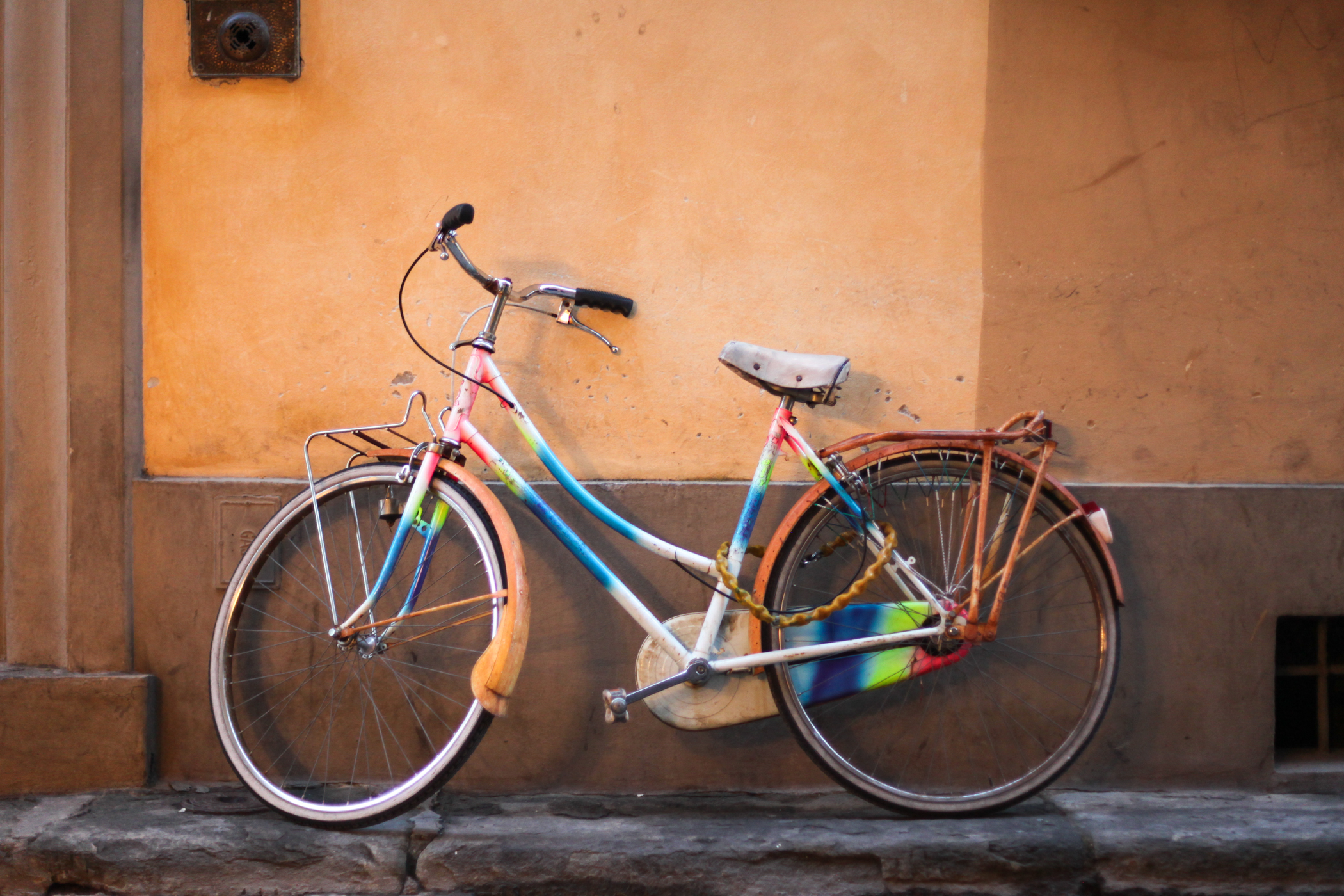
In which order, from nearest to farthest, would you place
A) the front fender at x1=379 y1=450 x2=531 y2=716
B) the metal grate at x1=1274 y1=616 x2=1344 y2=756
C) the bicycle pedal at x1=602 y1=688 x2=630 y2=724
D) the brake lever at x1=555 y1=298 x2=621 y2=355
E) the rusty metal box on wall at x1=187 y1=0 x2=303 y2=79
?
1. the front fender at x1=379 y1=450 x2=531 y2=716
2. the bicycle pedal at x1=602 y1=688 x2=630 y2=724
3. the brake lever at x1=555 y1=298 x2=621 y2=355
4. the rusty metal box on wall at x1=187 y1=0 x2=303 y2=79
5. the metal grate at x1=1274 y1=616 x2=1344 y2=756

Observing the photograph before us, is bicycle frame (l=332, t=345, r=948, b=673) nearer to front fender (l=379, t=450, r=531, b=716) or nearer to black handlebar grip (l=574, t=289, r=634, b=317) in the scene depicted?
front fender (l=379, t=450, r=531, b=716)

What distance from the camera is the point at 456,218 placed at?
96.1 inches

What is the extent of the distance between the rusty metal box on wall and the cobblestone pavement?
220 cm

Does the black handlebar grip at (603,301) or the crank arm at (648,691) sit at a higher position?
the black handlebar grip at (603,301)

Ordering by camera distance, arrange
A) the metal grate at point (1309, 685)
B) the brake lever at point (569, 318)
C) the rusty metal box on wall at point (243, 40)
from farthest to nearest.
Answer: the metal grate at point (1309, 685), the rusty metal box on wall at point (243, 40), the brake lever at point (569, 318)

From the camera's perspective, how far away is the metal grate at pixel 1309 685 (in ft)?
9.61

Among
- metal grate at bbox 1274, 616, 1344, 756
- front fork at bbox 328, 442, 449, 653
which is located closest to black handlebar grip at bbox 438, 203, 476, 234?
front fork at bbox 328, 442, 449, 653

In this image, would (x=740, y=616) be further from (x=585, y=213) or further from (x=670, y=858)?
(x=585, y=213)

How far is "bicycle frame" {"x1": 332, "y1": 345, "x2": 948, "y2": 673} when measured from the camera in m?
2.49

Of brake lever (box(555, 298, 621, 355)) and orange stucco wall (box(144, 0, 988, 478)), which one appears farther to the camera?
orange stucco wall (box(144, 0, 988, 478))

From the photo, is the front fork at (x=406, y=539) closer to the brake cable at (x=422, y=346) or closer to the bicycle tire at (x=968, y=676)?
the brake cable at (x=422, y=346)

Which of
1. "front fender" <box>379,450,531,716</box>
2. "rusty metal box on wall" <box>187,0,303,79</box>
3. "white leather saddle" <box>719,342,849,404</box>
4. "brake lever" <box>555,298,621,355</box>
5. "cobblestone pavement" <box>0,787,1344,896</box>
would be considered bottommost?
"cobblestone pavement" <box>0,787,1344,896</box>

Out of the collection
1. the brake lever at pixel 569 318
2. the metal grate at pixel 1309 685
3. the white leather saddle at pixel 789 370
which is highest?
the brake lever at pixel 569 318

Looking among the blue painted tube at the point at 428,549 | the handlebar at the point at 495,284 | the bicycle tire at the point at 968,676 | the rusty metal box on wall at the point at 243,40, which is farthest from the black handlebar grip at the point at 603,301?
the rusty metal box on wall at the point at 243,40
